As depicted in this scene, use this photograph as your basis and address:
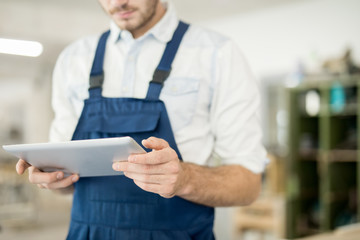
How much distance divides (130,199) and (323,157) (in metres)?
3.84

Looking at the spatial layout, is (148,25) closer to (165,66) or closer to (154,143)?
(165,66)

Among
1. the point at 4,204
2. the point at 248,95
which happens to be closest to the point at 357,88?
the point at 248,95

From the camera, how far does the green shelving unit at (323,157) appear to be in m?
4.59

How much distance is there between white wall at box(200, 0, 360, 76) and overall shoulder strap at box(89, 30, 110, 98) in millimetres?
3922


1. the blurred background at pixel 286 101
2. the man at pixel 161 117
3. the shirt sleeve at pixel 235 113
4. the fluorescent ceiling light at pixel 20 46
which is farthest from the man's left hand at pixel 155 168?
the fluorescent ceiling light at pixel 20 46

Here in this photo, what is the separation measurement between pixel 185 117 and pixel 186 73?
0.49 feet

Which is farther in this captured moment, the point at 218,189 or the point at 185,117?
the point at 185,117

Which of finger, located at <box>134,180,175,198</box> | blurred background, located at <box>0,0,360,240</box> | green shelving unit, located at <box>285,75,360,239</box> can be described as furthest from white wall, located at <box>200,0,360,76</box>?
finger, located at <box>134,180,175,198</box>

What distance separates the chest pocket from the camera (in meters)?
1.36

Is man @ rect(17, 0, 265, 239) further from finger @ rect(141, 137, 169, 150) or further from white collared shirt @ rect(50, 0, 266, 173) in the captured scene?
finger @ rect(141, 137, 169, 150)

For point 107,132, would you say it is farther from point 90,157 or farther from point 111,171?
point 90,157

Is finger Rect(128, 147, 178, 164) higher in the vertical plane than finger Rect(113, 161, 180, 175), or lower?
higher

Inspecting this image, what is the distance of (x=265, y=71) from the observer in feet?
20.3

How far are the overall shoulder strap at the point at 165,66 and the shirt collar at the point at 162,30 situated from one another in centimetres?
3
